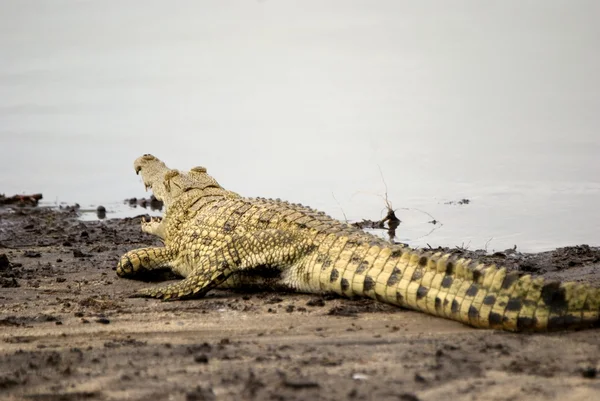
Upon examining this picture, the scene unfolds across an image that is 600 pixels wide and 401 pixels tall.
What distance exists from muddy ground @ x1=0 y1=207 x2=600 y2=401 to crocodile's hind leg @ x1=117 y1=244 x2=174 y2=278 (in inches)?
24.5

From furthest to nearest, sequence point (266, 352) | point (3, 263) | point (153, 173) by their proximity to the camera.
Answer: point (153, 173)
point (3, 263)
point (266, 352)

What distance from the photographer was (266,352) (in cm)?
516

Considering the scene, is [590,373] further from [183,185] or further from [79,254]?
[79,254]

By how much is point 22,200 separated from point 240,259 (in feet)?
26.2

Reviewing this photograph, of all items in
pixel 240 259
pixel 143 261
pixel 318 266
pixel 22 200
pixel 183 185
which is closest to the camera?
pixel 318 266

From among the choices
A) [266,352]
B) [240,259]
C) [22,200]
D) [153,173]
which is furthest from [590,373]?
[22,200]

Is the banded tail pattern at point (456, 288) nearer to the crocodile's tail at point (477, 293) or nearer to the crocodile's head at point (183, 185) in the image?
the crocodile's tail at point (477, 293)

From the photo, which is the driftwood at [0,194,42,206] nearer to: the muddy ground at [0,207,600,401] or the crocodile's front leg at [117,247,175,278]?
the crocodile's front leg at [117,247,175,278]

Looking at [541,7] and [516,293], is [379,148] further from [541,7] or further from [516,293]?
[541,7]

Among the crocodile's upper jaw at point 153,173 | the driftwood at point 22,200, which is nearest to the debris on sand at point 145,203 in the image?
the driftwood at point 22,200

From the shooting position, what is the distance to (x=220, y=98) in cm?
2311

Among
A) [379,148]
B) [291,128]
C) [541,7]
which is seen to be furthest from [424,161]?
[541,7]

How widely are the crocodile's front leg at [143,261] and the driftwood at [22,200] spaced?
641cm

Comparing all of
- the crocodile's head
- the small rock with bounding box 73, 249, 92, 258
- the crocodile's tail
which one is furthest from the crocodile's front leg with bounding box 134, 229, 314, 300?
the small rock with bounding box 73, 249, 92, 258
